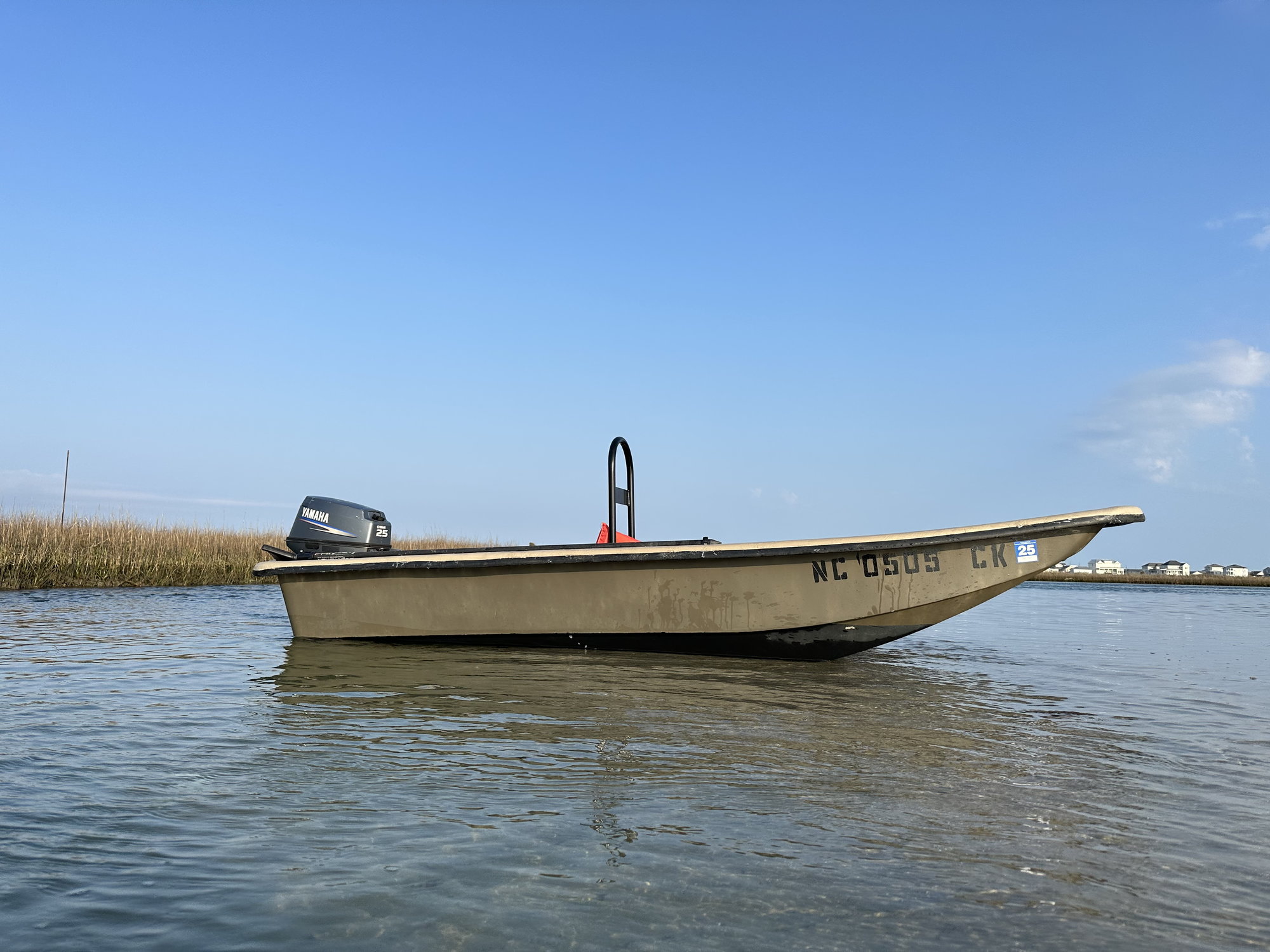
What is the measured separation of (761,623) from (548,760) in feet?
12.2

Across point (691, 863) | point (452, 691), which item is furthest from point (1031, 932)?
point (452, 691)

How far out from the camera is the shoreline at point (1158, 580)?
47.8 m

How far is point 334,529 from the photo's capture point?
923 cm

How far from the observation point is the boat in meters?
7.04

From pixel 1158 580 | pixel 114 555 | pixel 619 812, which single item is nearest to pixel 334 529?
pixel 619 812

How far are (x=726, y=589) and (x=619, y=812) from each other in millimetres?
4338

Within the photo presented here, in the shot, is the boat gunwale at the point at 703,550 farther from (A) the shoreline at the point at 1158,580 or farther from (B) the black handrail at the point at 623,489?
Answer: (A) the shoreline at the point at 1158,580

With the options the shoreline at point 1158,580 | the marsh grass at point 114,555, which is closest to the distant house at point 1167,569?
the shoreline at point 1158,580

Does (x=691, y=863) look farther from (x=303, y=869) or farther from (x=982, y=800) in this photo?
(x=982, y=800)

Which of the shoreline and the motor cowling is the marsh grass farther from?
the shoreline

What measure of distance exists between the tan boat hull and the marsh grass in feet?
27.2

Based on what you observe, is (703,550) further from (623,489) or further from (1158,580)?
(1158,580)

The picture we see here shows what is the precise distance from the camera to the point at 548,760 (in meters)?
3.94

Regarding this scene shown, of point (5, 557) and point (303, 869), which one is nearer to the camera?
point (303, 869)
